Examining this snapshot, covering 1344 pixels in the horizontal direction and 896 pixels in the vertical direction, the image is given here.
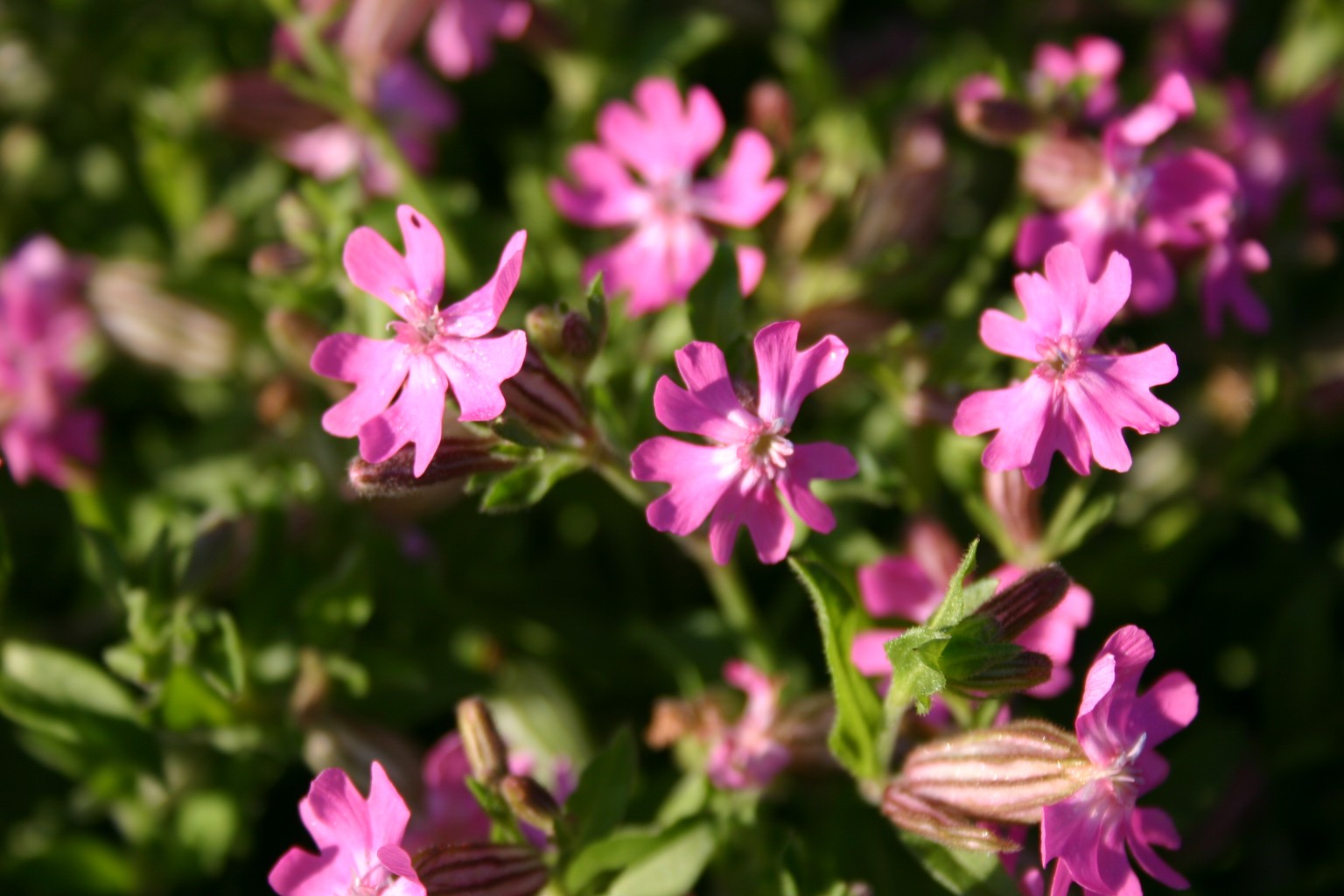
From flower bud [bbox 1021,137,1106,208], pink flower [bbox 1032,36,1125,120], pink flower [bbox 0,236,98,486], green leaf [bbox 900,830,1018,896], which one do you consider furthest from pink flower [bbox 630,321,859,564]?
pink flower [bbox 0,236,98,486]

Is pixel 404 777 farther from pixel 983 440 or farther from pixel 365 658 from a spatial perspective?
pixel 983 440

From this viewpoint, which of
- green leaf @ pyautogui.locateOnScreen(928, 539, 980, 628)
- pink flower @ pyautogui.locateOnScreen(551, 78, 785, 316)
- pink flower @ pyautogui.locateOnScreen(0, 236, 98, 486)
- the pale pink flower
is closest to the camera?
green leaf @ pyautogui.locateOnScreen(928, 539, 980, 628)

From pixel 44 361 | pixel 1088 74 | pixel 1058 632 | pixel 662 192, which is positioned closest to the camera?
pixel 1058 632

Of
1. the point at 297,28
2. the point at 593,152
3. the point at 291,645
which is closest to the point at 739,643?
the point at 291,645

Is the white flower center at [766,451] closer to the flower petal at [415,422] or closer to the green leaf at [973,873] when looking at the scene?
the flower petal at [415,422]

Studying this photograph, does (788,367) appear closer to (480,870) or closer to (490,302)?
(490,302)

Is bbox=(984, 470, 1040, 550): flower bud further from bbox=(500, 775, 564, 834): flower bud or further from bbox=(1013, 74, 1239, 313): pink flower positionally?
bbox=(500, 775, 564, 834): flower bud

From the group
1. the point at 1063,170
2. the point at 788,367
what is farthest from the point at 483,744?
→ the point at 1063,170
